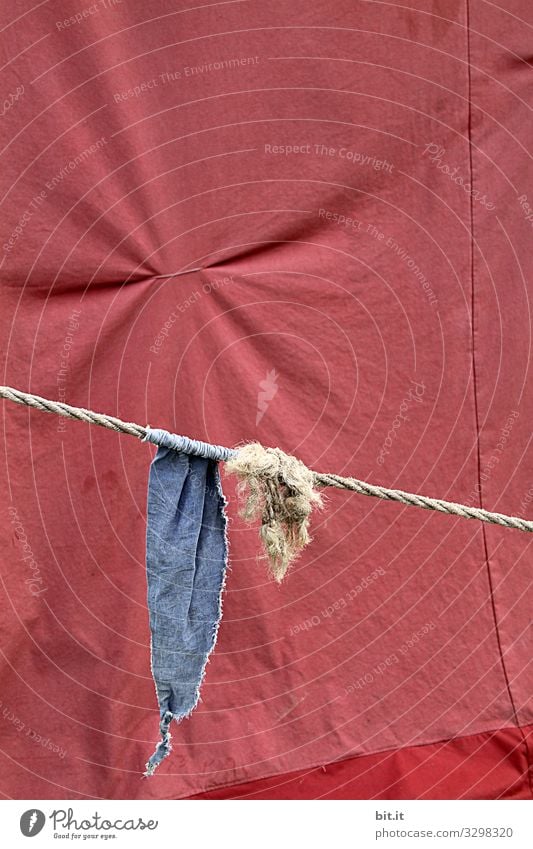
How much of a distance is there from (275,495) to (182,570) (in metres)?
0.15

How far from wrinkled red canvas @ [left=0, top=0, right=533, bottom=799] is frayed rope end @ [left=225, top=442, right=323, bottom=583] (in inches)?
18.1

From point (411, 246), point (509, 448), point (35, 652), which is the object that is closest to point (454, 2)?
point (411, 246)

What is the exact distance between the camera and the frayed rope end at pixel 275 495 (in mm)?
865

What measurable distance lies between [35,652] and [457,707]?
700mm

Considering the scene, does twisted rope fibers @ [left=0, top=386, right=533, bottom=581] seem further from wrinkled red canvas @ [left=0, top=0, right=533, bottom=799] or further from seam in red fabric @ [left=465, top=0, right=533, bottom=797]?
seam in red fabric @ [left=465, top=0, right=533, bottom=797]

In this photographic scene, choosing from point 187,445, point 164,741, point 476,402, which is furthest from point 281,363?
point 164,741

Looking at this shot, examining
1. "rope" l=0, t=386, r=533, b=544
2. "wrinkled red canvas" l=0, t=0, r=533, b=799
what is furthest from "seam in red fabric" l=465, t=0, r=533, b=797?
"rope" l=0, t=386, r=533, b=544

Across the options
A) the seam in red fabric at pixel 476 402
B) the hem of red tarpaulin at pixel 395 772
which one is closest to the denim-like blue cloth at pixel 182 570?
the hem of red tarpaulin at pixel 395 772

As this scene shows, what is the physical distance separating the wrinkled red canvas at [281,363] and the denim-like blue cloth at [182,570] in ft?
1.18

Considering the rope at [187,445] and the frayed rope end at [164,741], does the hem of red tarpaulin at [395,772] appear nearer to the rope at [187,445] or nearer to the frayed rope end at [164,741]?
the frayed rope end at [164,741]

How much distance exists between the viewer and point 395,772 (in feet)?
4.67

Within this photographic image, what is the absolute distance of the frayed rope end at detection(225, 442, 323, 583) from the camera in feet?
2.84

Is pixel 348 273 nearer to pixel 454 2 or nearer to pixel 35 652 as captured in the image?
pixel 454 2

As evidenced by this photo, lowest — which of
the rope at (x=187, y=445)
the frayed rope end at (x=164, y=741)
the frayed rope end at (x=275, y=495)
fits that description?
the frayed rope end at (x=164, y=741)
